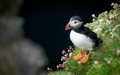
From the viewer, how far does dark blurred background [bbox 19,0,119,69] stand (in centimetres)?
769

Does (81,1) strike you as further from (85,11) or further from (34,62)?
(34,62)

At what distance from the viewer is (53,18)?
8156 mm

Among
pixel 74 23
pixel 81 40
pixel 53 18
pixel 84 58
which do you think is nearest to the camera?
pixel 81 40

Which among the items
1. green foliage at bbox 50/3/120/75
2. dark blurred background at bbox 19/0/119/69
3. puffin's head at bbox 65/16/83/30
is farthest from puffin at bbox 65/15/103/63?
dark blurred background at bbox 19/0/119/69

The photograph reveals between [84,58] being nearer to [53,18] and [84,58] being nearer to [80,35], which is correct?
[80,35]

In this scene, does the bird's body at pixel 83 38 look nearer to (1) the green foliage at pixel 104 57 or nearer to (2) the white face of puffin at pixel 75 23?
(2) the white face of puffin at pixel 75 23

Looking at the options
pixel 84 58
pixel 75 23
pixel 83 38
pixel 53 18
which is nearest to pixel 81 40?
pixel 83 38

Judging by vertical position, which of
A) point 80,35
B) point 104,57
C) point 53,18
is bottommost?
point 104,57

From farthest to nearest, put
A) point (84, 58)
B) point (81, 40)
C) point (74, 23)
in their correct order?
point (84, 58)
point (74, 23)
point (81, 40)

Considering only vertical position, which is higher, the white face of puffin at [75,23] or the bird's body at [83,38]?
the white face of puffin at [75,23]

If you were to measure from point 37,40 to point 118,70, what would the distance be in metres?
3.78

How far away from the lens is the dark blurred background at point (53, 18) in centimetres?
769

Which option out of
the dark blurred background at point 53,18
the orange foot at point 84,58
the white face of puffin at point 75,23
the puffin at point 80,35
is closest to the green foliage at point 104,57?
the orange foot at point 84,58

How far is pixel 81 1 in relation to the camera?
28.2 feet
